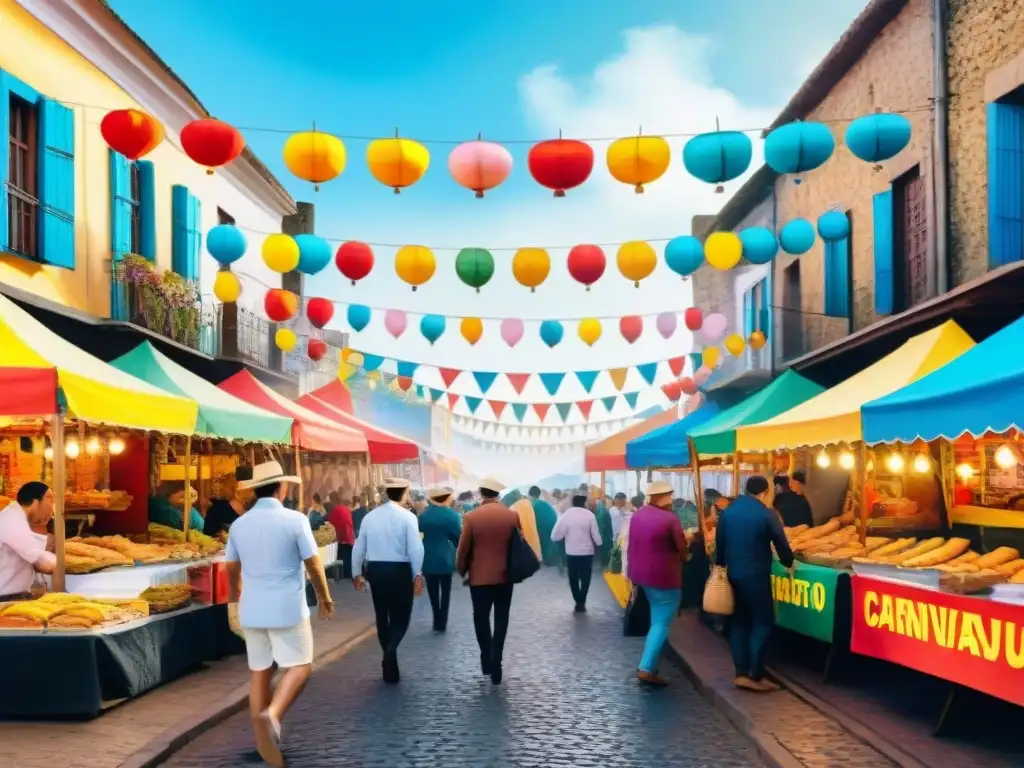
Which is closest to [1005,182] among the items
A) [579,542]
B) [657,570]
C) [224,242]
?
[657,570]

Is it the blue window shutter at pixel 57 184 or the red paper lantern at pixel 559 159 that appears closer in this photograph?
the red paper lantern at pixel 559 159

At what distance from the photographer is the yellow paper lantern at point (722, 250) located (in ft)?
53.8

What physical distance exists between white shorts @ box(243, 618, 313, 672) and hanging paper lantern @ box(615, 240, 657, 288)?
9.18 meters

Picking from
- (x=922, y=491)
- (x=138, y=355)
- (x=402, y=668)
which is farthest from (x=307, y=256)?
(x=922, y=491)

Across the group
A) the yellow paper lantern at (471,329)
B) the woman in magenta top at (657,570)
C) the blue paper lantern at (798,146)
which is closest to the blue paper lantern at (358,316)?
the yellow paper lantern at (471,329)

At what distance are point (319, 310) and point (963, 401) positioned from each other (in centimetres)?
1450

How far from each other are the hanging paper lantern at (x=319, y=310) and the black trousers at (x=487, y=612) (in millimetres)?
A: 10958

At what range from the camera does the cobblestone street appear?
7.46m

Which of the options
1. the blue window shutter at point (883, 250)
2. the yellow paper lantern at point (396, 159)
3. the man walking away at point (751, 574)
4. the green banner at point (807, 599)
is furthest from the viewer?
the blue window shutter at point (883, 250)

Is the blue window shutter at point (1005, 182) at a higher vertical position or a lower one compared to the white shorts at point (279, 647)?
higher

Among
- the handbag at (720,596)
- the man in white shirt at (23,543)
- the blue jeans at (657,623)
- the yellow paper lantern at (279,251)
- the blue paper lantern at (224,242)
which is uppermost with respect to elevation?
the blue paper lantern at (224,242)

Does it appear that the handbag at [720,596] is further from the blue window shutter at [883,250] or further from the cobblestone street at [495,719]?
the blue window shutter at [883,250]

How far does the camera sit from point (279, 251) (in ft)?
51.0

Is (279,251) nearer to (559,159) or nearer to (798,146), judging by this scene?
(559,159)
